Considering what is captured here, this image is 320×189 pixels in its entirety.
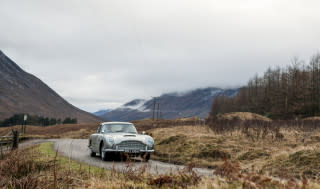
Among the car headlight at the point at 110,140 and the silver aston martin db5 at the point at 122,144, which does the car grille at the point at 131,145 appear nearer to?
the silver aston martin db5 at the point at 122,144

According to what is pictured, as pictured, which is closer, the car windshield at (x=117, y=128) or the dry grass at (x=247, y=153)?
the dry grass at (x=247, y=153)

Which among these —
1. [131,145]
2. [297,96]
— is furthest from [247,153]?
[297,96]

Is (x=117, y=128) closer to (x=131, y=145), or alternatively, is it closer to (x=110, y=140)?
(x=110, y=140)

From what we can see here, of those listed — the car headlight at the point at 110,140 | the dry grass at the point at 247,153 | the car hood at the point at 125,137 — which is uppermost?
the car hood at the point at 125,137

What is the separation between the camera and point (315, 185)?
12.9 feet

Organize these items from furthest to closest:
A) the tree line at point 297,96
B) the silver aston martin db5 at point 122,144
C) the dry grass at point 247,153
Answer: the tree line at point 297,96 < the silver aston martin db5 at point 122,144 < the dry grass at point 247,153

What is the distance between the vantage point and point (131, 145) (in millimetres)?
12883

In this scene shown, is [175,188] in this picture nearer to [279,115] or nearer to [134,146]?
[134,146]

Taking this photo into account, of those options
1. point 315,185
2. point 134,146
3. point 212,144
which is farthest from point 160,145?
point 315,185

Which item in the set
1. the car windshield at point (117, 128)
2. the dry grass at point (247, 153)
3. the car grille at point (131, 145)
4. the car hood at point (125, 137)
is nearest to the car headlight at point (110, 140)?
the car hood at point (125, 137)

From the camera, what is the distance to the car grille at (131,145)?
12766mm

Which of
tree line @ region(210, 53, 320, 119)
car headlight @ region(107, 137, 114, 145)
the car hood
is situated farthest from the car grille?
tree line @ region(210, 53, 320, 119)

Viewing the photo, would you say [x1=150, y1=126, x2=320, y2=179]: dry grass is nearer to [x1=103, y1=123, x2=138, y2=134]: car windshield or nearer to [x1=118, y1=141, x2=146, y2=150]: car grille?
[x1=118, y1=141, x2=146, y2=150]: car grille

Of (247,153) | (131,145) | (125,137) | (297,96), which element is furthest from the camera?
(297,96)
